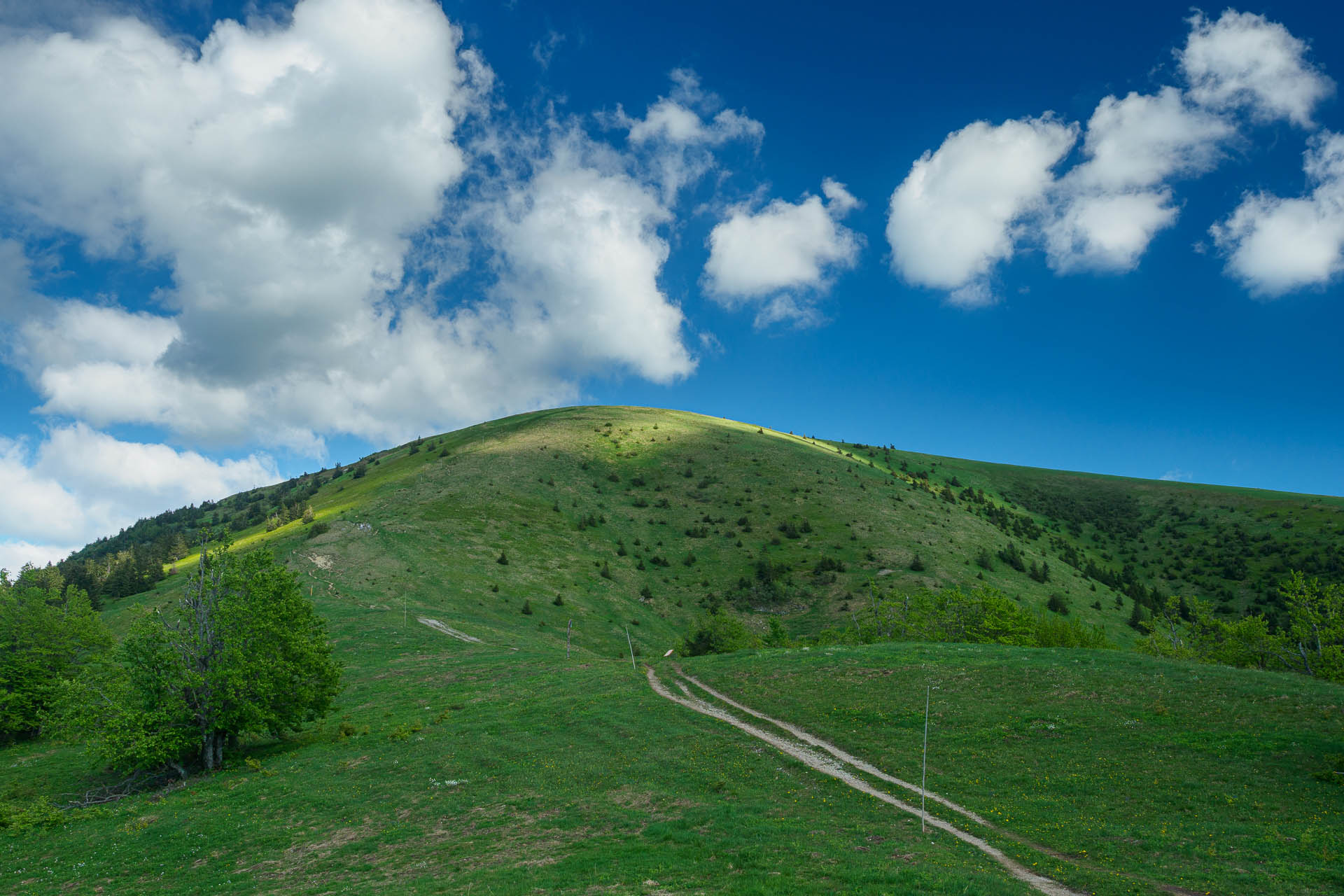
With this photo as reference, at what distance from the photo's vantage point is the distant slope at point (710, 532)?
84.1m

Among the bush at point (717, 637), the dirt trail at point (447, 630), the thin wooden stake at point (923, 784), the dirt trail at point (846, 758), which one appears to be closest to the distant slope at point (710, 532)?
the dirt trail at point (447, 630)

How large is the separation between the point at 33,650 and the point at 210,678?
2429 cm

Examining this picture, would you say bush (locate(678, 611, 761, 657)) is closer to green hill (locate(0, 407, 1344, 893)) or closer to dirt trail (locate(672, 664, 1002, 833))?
green hill (locate(0, 407, 1344, 893))

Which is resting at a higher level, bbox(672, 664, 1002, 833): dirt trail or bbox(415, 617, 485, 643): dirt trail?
bbox(415, 617, 485, 643): dirt trail

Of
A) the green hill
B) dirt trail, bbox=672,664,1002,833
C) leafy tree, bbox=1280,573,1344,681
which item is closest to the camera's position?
the green hill

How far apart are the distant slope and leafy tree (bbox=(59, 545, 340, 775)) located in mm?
29461

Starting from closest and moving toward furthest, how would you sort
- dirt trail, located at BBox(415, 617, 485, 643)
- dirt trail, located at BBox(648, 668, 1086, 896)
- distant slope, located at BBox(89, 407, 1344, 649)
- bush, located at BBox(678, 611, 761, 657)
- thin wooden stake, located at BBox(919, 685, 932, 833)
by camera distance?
dirt trail, located at BBox(648, 668, 1086, 896) → thin wooden stake, located at BBox(919, 685, 932, 833) → bush, located at BBox(678, 611, 761, 657) → dirt trail, located at BBox(415, 617, 485, 643) → distant slope, located at BBox(89, 407, 1344, 649)

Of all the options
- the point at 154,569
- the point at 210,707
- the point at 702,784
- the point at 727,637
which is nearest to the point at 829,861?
the point at 702,784

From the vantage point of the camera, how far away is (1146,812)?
21312 millimetres

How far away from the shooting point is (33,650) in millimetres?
45062

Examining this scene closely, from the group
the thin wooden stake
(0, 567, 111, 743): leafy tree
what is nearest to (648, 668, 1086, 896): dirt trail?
the thin wooden stake

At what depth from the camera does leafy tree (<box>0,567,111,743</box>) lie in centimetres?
4331

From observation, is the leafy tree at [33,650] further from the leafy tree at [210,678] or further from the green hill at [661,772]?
the leafy tree at [210,678]

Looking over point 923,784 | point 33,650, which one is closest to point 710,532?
point 33,650
